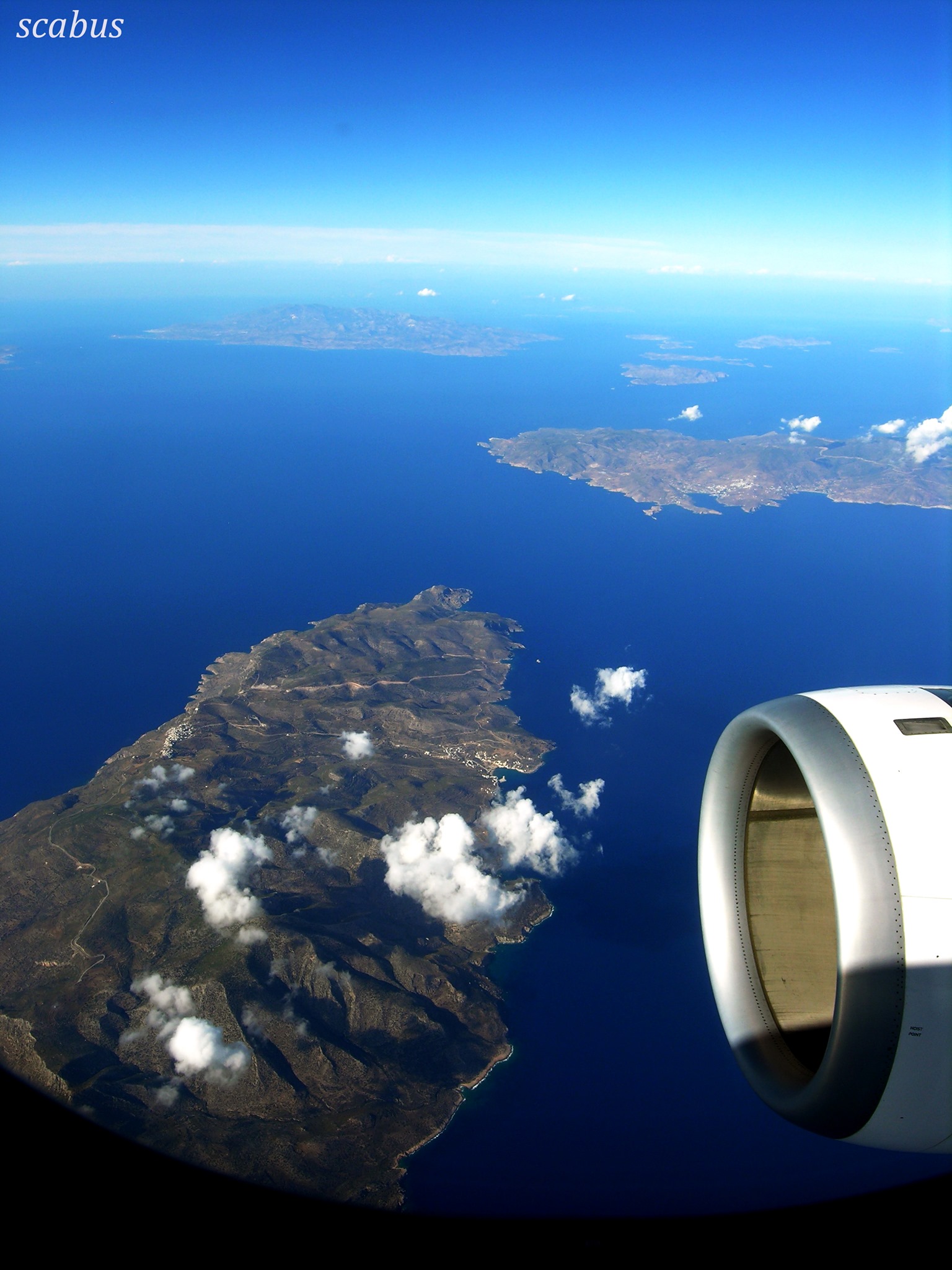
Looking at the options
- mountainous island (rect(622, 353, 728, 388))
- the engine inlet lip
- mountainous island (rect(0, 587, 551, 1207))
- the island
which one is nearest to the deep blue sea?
mountainous island (rect(0, 587, 551, 1207))

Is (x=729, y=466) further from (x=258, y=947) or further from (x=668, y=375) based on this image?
(x=258, y=947)

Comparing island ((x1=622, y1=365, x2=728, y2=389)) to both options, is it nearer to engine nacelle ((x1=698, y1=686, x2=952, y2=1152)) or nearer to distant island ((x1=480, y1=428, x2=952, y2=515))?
distant island ((x1=480, y1=428, x2=952, y2=515))

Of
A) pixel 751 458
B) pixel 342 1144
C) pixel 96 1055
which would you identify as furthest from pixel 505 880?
Result: pixel 751 458

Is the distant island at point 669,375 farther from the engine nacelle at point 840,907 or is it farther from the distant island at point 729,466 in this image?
the engine nacelle at point 840,907

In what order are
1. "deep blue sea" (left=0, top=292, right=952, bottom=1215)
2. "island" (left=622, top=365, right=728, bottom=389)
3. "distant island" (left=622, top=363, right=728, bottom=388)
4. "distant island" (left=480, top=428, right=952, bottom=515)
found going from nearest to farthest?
"deep blue sea" (left=0, top=292, right=952, bottom=1215) → "distant island" (left=480, top=428, right=952, bottom=515) → "island" (left=622, top=365, right=728, bottom=389) → "distant island" (left=622, top=363, right=728, bottom=388)

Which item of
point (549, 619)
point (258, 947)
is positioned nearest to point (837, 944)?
point (258, 947)

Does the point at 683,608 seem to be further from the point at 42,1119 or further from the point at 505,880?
the point at 42,1119
